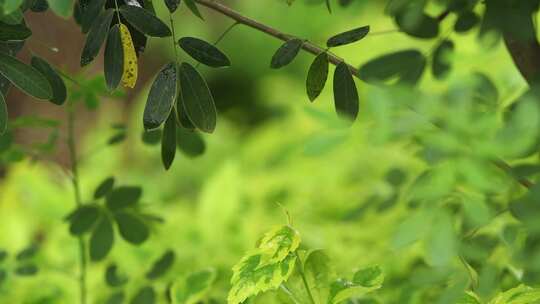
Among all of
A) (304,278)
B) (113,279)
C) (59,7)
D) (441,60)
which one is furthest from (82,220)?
(59,7)

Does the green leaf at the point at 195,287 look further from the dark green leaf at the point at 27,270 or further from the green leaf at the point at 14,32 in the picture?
the green leaf at the point at 14,32

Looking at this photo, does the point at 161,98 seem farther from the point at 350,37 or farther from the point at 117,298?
the point at 117,298

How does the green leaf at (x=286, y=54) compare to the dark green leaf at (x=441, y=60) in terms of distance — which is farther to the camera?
the dark green leaf at (x=441, y=60)

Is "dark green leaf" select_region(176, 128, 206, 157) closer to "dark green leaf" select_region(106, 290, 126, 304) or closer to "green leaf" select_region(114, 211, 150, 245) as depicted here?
"green leaf" select_region(114, 211, 150, 245)

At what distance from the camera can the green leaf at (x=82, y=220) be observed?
161cm

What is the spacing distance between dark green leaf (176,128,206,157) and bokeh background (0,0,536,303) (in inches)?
1.1

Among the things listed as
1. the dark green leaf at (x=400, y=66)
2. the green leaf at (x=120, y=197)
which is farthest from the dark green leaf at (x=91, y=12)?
the green leaf at (x=120, y=197)

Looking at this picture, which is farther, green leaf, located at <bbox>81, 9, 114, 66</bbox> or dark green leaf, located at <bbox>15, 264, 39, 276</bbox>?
dark green leaf, located at <bbox>15, 264, 39, 276</bbox>

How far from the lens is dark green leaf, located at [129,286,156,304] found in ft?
5.33

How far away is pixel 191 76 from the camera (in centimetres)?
108

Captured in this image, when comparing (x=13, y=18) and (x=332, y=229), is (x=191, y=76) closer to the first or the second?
(x=13, y=18)

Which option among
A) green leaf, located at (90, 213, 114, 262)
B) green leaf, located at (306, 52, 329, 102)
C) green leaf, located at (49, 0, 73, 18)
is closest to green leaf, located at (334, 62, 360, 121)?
green leaf, located at (306, 52, 329, 102)

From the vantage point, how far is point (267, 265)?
1.09 m

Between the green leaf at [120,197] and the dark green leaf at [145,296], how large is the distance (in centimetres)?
16
